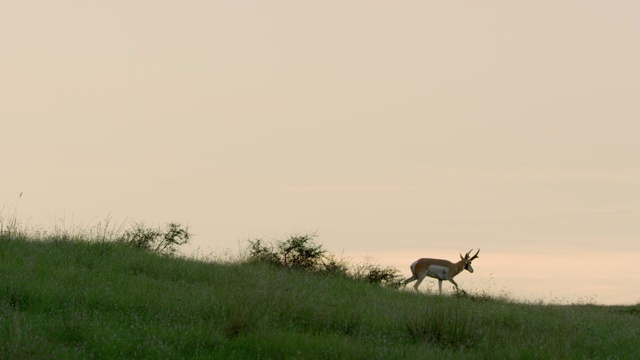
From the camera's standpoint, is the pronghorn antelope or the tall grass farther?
the pronghorn antelope

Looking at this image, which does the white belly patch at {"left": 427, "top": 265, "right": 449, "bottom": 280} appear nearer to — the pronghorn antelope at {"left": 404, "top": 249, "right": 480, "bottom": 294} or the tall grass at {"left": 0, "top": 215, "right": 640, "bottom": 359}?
the pronghorn antelope at {"left": 404, "top": 249, "right": 480, "bottom": 294}

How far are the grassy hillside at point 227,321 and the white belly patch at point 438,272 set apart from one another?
7.35 metres

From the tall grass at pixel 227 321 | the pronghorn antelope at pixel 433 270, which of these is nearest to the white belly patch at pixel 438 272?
the pronghorn antelope at pixel 433 270

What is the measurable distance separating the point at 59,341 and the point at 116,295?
275 cm

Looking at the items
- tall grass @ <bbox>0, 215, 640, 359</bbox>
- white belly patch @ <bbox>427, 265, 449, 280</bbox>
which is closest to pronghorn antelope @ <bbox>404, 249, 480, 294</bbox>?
white belly patch @ <bbox>427, 265, 449, 280</bbox>

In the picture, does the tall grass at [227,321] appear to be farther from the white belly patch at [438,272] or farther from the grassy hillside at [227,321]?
the white belly patch at [438,272]

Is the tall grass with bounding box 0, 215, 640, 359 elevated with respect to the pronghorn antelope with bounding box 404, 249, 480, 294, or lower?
lower

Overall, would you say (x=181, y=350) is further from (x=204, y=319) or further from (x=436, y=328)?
(x=436, y=328)

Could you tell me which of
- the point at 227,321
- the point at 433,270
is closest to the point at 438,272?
the point at 433,270

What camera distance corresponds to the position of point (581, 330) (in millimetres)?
15719

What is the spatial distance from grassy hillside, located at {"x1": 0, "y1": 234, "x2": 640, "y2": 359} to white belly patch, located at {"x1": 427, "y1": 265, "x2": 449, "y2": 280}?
24.1 ft

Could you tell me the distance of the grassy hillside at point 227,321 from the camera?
11359 millimetres

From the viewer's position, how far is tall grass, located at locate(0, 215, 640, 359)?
11.4 meters

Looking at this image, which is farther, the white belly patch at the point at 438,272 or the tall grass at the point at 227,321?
the white belly patch at the point at 438,272
